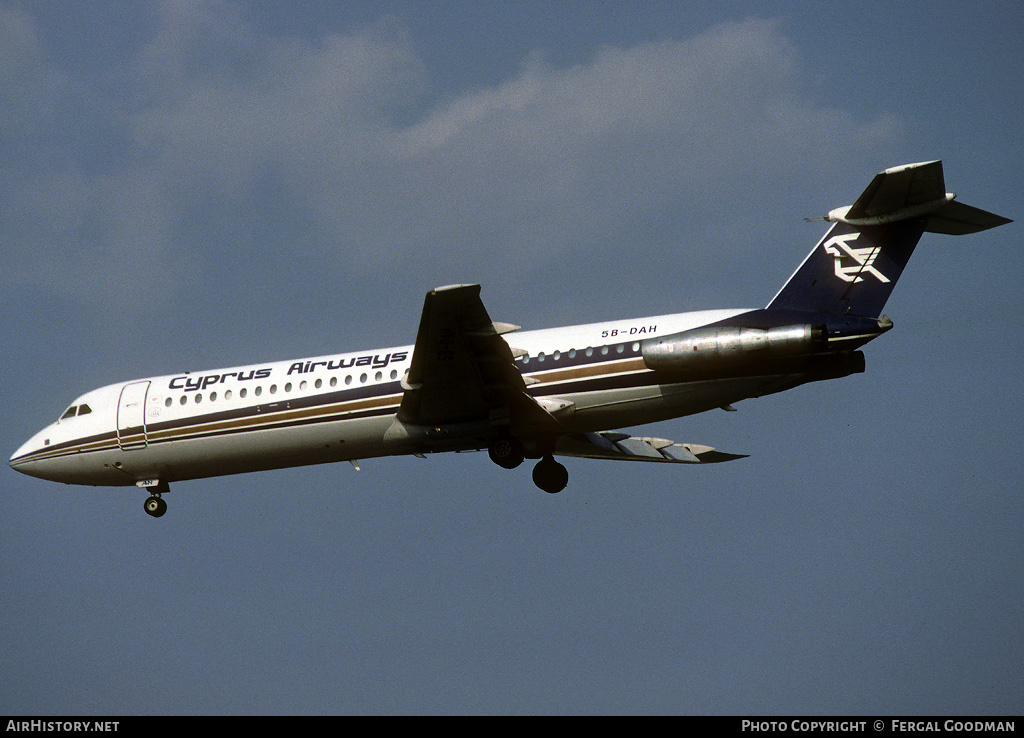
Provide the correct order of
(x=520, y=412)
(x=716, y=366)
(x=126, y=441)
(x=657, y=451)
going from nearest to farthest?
(x=716, y=366), (x=520, y=412), (x=126, y=441), (x=657, y=451)

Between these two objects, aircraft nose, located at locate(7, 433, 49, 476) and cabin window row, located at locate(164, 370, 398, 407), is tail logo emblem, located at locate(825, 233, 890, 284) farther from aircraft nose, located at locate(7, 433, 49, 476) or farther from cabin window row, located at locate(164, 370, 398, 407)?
aircraft nose, located at locate(7, 433, 49, 476)

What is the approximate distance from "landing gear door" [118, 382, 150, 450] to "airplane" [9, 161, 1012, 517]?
0.15ft

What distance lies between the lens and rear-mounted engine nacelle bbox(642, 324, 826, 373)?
1113 inches

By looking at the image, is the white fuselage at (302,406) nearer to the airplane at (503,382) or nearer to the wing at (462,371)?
the airplane at (503,382)

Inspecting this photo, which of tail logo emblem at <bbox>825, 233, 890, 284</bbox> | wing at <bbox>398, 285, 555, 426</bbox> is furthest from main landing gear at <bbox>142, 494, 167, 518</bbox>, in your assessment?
tail logo emblem at <bbox>825, 233, 890, 284</bbox>

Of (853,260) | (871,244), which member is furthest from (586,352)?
(871,244)

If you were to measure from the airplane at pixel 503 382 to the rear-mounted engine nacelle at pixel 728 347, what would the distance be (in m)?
0.03

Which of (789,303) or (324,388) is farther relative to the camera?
(324,388)

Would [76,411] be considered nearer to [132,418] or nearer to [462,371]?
[132,418]
